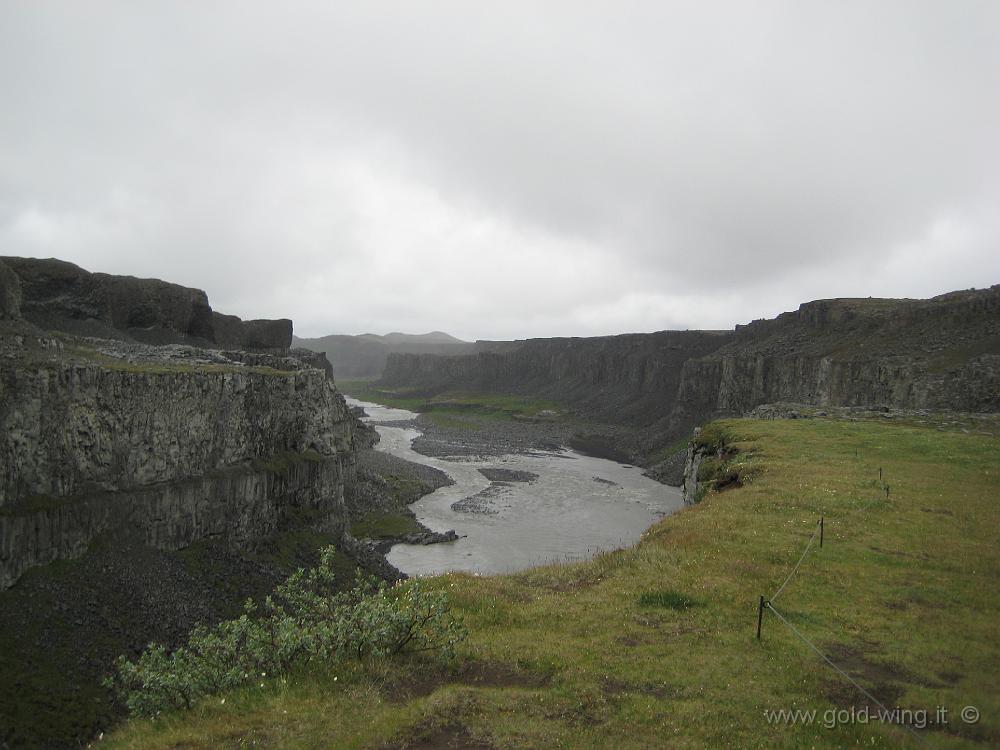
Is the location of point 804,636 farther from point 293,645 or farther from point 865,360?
point 865,360

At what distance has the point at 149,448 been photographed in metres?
31.6

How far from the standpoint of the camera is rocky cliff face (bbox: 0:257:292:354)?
5850 cm

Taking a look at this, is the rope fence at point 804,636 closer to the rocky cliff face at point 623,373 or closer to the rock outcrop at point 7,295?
the rock outcrop at point 7,295

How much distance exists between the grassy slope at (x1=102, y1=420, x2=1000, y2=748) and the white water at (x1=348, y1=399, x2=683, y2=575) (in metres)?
13.2

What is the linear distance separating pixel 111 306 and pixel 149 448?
146 feet

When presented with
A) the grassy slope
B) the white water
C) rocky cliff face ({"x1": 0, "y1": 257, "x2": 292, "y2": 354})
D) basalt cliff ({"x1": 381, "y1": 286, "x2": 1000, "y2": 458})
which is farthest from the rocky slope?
basalt cliff ({"x1": 381, "y1": 286, "x2": 1000, "y2": 458})

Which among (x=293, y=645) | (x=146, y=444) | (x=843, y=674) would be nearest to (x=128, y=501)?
(x=146, y=444)

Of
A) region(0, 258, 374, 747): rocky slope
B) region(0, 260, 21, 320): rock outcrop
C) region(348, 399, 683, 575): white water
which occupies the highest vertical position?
region(0, 260, 21, 320): rock outcrop

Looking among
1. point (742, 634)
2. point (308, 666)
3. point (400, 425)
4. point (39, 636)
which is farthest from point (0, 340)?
point (400, 425)

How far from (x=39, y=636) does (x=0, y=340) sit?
13.3 m

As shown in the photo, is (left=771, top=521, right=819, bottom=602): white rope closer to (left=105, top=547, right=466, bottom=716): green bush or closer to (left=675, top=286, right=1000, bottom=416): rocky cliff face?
(left=105, top=547, right=466, bottom=716): green bush

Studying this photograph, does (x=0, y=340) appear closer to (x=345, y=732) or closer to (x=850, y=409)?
(x=345, y=732)

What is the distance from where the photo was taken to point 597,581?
16.9 m

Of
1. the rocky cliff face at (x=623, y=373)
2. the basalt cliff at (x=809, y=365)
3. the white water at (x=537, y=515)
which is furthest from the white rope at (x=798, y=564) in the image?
the rocky cliff face at (x=623, y=373)
